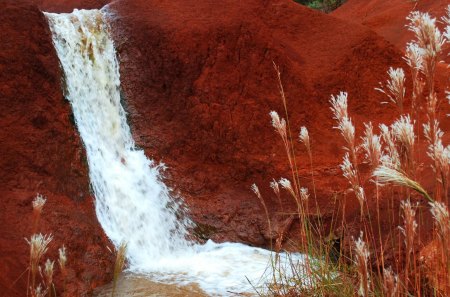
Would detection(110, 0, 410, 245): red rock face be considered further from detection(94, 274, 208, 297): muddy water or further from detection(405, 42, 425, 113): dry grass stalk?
detection(405, 42, 425, 113): dry grass stalk

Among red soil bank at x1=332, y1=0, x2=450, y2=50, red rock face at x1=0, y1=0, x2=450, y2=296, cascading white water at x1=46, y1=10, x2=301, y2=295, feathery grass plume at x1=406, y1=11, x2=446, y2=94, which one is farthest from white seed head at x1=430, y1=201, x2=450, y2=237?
red soil bank at x1=332, y1=0, x2=450, y2=50

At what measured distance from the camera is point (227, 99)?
7465 mm

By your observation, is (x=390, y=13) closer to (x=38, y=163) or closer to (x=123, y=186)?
(x=123, y=186)

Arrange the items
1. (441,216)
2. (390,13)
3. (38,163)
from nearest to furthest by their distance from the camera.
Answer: (441,216), (38,163), (390,13)

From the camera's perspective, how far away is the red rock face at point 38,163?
443 centimetres

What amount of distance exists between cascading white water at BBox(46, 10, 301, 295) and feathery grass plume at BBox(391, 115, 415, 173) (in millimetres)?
3309

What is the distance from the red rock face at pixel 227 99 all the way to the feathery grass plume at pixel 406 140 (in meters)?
5.06

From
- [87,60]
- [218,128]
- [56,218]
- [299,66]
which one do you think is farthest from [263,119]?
[56,218]

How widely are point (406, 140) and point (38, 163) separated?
4.56m

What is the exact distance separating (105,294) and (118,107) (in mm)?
3458

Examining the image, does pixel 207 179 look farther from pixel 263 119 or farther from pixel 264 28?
pixel 264 28

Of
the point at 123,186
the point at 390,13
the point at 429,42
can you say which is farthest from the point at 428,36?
the point at 390,13

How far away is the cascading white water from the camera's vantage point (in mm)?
5219

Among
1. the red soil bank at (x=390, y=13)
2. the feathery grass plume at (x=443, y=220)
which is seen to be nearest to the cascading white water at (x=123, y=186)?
the feathery grass plume at (x=443, y=220)
